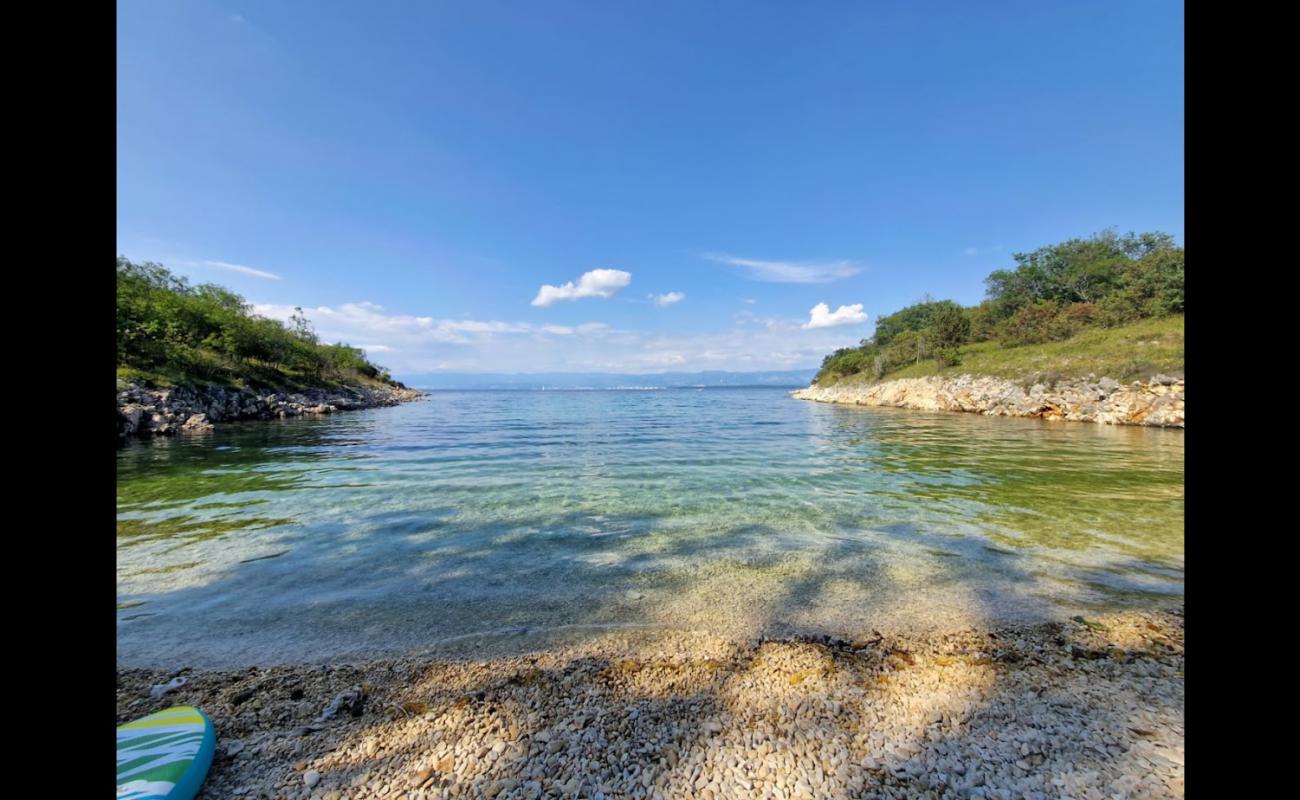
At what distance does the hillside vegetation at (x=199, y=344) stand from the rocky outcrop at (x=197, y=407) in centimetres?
168

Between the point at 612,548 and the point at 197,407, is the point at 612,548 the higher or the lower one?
the lower one

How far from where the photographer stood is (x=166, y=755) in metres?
2.77

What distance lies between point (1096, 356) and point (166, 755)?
4468cm

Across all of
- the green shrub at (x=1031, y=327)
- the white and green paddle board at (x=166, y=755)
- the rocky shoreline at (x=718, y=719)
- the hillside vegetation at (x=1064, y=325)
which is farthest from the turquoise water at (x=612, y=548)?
the green shrub at (x=1031, y=327)

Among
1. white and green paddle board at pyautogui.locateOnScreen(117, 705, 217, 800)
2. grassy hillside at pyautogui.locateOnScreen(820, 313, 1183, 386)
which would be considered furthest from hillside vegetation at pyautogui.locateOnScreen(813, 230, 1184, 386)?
white and green paddle board at pyautogui.locateOnScreen(117, 705, 217, 800)

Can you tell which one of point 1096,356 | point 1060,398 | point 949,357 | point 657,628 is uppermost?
point 949,357

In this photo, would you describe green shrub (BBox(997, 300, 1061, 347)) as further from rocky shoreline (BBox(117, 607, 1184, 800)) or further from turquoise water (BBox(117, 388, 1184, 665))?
Answer: rocky shoreline (BBox(117, 607, 1184, 800))

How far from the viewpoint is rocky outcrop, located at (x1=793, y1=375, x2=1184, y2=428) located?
80.5ft

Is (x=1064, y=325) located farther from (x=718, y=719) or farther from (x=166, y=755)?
(x=166, y=755)

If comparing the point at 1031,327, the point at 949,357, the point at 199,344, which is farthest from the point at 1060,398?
the point at 199,344

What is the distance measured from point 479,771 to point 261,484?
1247cm

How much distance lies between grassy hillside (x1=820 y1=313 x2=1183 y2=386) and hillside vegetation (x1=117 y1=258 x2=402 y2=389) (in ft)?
166
